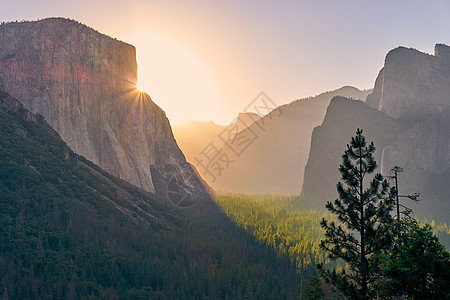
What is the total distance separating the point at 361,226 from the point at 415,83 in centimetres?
15190

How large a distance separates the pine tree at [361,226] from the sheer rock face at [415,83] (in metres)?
142

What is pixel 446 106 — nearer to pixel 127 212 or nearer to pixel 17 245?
pixel 127 212

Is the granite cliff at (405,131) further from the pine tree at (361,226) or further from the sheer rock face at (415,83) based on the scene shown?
the pine tree at (361,226)

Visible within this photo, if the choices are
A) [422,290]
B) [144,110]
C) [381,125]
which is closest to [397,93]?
[381,125]

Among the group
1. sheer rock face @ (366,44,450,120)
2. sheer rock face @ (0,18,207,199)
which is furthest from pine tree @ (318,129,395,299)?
sheer rock face @ (366,44,450,120)

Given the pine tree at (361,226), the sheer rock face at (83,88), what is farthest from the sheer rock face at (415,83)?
the pine tree at (361,226)

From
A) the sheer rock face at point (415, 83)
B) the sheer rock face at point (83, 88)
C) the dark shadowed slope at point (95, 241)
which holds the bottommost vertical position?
the dark shadowed slope at point (95, 241)

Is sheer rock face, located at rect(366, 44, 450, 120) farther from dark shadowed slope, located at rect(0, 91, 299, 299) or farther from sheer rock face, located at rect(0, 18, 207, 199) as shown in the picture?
sheer rock face, located at rect(0, 18, 207, 199)

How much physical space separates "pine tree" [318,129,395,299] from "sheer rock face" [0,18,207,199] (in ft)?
268

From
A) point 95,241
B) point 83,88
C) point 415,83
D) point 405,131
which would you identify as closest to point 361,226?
point 95,241

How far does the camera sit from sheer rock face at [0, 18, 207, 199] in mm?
91938

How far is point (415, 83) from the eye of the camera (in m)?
155

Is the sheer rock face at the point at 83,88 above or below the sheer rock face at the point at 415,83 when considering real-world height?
below

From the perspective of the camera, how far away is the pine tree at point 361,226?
23078mm
